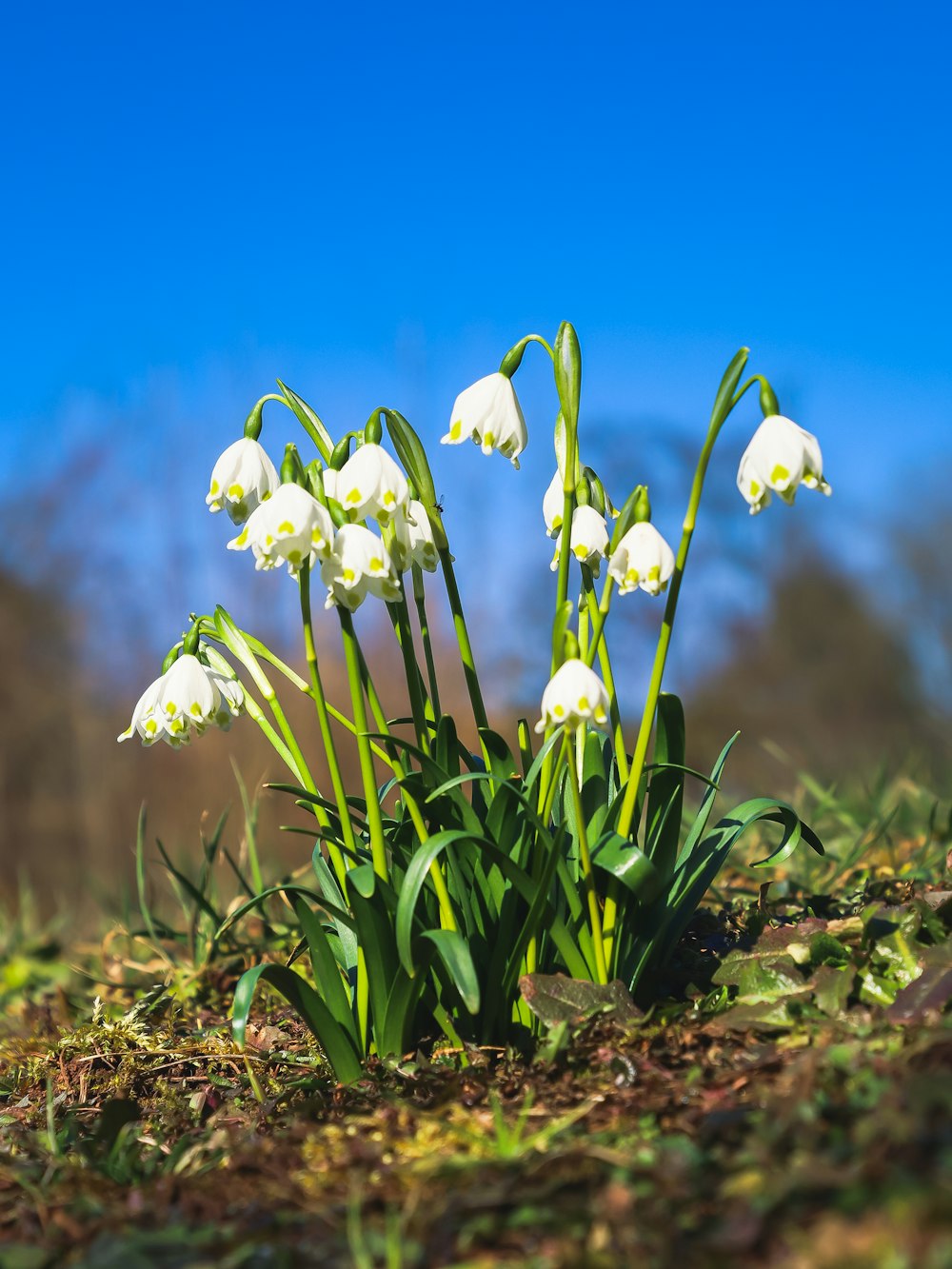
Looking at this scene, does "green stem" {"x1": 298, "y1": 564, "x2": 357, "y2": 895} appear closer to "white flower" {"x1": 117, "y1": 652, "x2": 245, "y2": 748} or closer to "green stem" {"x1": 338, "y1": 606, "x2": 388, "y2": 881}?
"green stem" {"x1": 338, "y1": 606, "x2": 388, "y2": 881}

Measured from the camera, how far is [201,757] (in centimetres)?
802

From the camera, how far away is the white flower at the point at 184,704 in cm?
185

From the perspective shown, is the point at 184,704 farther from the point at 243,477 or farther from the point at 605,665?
the point at 605,665

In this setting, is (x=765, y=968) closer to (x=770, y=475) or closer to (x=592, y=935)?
(x=592, y=935)

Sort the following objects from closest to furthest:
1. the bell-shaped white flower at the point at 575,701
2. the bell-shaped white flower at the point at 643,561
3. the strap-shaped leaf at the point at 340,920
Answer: the bell-shaped white flower at the point at 575,701
the bell-shaped white flower at the point at 643,561
the strap-shaped leaf at the point at 340,920

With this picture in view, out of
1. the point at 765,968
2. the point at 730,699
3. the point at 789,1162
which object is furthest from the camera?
the point at 730,699

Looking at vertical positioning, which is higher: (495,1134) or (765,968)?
(765,968)

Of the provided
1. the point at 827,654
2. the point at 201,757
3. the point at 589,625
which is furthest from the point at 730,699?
the point at 589,625

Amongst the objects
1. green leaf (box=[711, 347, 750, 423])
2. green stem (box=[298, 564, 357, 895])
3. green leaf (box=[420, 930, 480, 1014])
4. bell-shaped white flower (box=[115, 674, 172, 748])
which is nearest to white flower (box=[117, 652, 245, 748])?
bell-shaped white flower (box=[115, 674, 172, 748])

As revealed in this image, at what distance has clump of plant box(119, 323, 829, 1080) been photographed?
169 centimetres

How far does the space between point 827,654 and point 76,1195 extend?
14.3 meters

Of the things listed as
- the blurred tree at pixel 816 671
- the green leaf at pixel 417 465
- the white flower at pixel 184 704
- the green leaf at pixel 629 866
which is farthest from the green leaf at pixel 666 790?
the blurred tree at pixel 816 671

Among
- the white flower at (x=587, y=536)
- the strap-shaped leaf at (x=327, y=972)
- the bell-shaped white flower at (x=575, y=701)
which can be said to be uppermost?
the white flower at (x=587, y=536)

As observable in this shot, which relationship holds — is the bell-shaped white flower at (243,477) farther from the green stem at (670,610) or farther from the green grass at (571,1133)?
the green grass at (571,1133)
